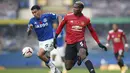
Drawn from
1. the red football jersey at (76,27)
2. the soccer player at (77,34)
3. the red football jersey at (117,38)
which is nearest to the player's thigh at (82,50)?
the soccer player at (77,34)

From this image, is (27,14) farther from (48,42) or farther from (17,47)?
(48,42)

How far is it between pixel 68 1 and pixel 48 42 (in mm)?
23279

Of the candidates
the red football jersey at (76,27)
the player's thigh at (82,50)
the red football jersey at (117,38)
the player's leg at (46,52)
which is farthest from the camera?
the red football jersey at (117,38)

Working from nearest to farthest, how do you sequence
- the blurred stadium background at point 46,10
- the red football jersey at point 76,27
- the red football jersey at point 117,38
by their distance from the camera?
1. the red football jersey at point 76,27
2. the red football jersey at point 117,38
3. the blurred stadium background at point 46,10

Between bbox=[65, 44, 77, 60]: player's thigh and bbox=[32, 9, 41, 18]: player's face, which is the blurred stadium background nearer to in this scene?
bbox=[32, 9, 41, 18]: player's face

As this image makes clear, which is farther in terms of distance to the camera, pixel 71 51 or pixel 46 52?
pixel 46 52

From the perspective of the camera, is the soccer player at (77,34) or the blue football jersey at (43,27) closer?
the soccer player at (77,34)

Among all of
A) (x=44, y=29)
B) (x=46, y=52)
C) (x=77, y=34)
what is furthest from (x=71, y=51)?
Answer: (x=44, y=29)

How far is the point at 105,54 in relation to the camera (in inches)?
1341

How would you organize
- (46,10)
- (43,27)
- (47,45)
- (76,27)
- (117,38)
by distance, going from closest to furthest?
1. (76,27)
2. (47,45)
3. (43,27)
4. (117,38)
5. (46,10)

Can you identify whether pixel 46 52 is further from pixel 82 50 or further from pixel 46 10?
pixel 46 10

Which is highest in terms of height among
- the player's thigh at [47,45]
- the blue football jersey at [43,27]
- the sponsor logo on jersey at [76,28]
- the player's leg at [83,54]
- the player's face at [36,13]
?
the player's face at [36,13]

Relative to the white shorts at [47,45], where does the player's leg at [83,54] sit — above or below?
below

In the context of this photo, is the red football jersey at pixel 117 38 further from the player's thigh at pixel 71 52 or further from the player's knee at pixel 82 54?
the player's knee at pixel 82 54
